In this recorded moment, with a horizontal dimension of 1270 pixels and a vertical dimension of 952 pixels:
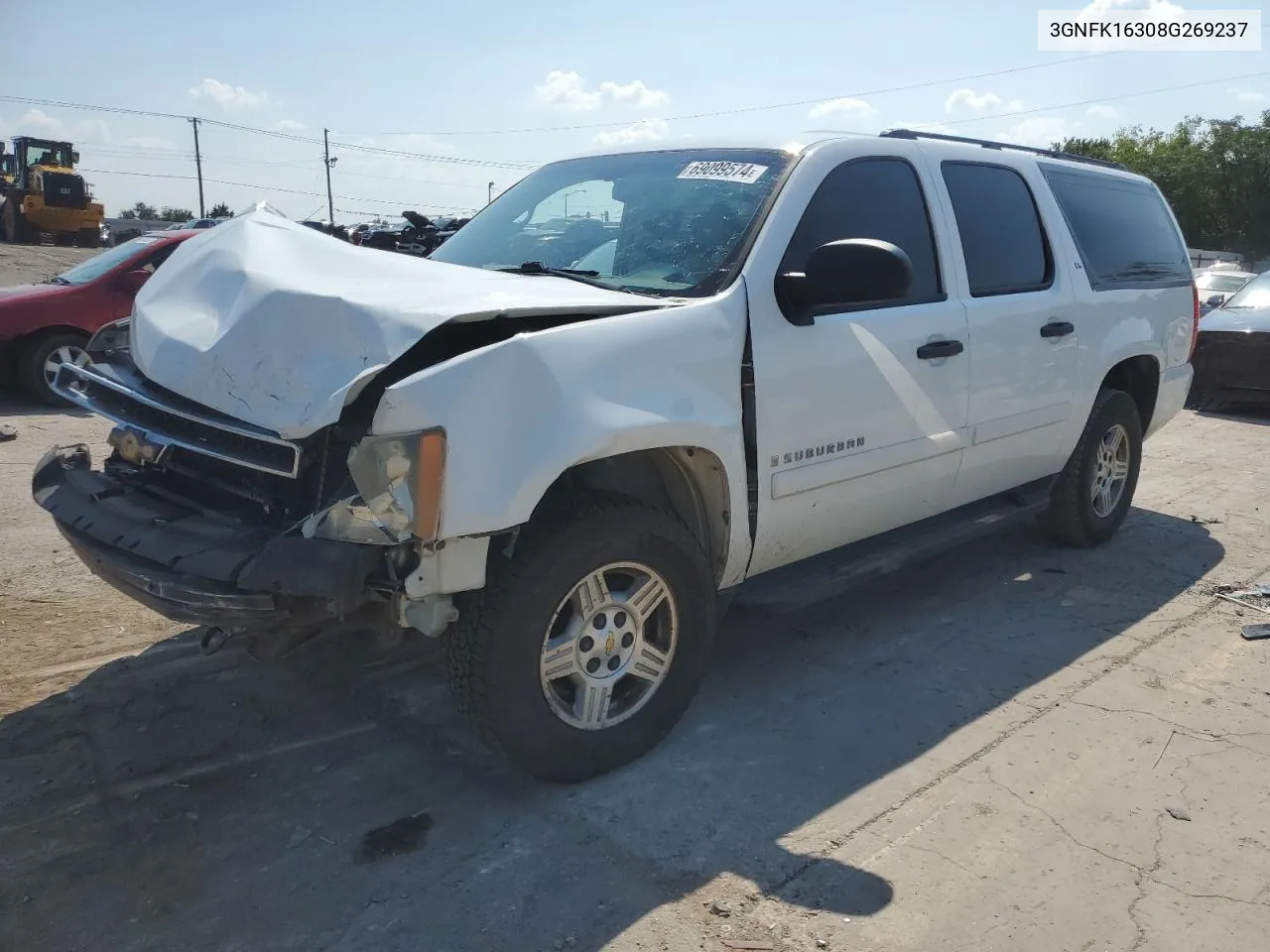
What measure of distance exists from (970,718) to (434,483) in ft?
7.40

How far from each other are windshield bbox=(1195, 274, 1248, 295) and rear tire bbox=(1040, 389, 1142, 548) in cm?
1397

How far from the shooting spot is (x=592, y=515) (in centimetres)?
297

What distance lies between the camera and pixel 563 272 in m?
3.64

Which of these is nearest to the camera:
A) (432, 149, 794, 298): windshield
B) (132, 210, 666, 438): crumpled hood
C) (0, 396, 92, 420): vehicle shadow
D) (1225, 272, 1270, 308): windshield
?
(132, 210, 666, 438): crumpled hood

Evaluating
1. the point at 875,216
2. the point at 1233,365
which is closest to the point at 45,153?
the point at 1233,365

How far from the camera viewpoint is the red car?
29.8ft

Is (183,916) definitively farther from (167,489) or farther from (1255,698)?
(1255,698)

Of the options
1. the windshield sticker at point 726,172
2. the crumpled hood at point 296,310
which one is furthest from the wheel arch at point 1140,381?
the crumpled hood at point 296,310

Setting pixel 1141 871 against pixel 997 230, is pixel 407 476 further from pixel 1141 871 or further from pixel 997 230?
pixel 997 230

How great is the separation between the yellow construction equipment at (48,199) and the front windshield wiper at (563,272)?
3328cm

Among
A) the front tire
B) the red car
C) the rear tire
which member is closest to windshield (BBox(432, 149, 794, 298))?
the front tire

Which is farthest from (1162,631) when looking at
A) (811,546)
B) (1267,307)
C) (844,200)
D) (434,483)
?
(1267,307)

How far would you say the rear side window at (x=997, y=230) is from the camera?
14.2 ft

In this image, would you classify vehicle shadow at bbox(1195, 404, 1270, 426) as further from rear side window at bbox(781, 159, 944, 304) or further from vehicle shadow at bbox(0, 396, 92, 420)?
vehicle shadow at bbox(0, 396, 92, 420)
